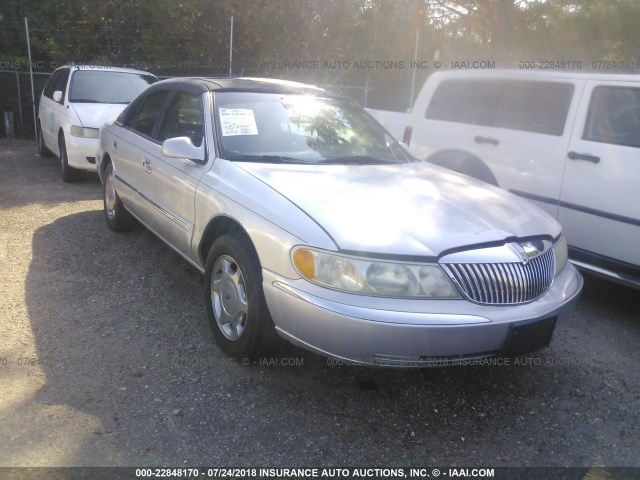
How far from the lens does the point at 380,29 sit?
14.8 m

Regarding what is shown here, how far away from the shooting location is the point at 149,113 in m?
5.31

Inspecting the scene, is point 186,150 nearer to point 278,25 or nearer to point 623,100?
point 623,100

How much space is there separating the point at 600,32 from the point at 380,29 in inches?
240

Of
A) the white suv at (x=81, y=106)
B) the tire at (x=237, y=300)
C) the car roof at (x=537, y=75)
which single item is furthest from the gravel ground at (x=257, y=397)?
the white suv at (x=81, y=106)

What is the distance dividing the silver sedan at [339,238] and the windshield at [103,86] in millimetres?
4728

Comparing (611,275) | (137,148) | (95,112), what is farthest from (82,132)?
(611,275)

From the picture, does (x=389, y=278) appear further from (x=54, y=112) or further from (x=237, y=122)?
(x=54, y=112)

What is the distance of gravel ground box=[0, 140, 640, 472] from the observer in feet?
9.48

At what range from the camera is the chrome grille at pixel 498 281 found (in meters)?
2.96

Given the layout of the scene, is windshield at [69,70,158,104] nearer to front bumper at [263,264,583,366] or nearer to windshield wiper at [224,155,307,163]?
windshield wiper at [224,155,307,163]

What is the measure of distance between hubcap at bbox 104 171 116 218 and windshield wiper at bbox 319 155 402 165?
2682 mm

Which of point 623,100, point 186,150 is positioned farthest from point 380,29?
point 186,150

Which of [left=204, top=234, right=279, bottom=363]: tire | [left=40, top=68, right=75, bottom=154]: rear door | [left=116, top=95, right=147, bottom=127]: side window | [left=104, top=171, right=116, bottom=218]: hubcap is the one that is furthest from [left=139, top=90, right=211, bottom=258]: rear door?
[left=40, top=68, right=75, bottom=154]: rear door

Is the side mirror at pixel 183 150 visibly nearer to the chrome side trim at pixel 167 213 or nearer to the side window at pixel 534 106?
the chrome side trim at pixel 167 213
